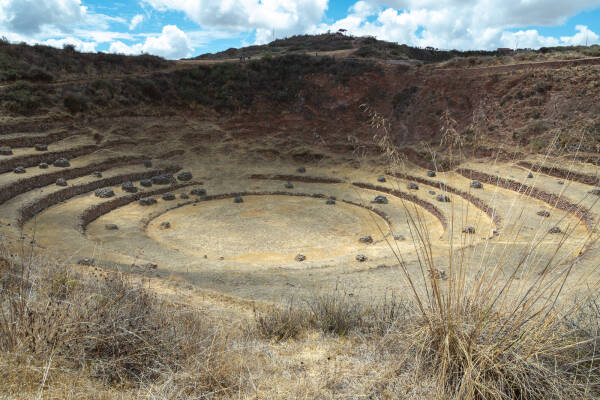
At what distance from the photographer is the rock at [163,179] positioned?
27.2 metres

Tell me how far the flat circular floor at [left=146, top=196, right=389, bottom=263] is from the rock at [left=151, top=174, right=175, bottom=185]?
4462mm

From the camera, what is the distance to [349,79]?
1615 inches

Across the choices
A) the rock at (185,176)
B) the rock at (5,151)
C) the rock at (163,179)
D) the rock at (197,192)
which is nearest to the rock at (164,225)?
the rock at (197,192)

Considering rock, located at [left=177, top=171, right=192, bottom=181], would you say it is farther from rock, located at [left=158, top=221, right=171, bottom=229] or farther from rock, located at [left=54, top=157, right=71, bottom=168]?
rock, located at [left=158, top=221, right=171, bottom=229]

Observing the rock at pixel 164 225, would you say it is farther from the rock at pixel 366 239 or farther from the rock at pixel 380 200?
the rock at pixel 380 200

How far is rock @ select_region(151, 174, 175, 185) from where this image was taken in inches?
1071

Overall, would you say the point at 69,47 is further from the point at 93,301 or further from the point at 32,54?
the point at 93,301

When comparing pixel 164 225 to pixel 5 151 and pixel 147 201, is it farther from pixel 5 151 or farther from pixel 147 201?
pixel 5 151

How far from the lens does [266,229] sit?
21031 mm

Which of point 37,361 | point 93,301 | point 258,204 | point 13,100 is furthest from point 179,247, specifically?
point 13,100

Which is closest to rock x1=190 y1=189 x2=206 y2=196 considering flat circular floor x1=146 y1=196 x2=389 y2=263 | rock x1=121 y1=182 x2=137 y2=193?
flat circular floor x1=146 y1=196 x2=389 y2=263

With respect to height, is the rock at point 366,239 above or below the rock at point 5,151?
below

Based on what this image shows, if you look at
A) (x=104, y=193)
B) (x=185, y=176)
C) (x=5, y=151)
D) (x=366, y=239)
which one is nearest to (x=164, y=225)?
(x=104, y=193)

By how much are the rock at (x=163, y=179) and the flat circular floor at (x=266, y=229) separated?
176 inches
